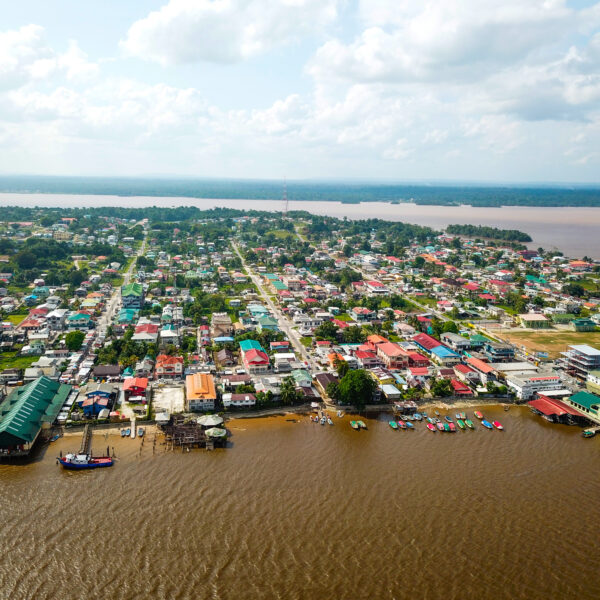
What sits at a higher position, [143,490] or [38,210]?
[38,210]

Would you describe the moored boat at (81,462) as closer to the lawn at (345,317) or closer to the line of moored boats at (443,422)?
the line of moored boats at (443,422)

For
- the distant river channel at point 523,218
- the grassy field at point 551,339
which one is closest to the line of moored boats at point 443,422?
the grassy field at point 551,339

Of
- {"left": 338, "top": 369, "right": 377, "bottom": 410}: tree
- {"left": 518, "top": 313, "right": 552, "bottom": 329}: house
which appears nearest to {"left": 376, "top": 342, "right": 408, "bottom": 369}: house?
{"left": 338, "top": 369, "right": 377, "bottom": 410}: tree

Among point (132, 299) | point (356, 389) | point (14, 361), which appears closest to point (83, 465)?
point (356, 389)

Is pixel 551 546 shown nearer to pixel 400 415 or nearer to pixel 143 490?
pixel 400 415

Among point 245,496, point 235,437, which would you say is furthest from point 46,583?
point 235,437

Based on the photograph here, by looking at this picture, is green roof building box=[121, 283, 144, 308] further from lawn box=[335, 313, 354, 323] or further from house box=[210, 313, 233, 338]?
lawn box=[335, 313, 354, 323]

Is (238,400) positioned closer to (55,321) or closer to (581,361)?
(55,321)
